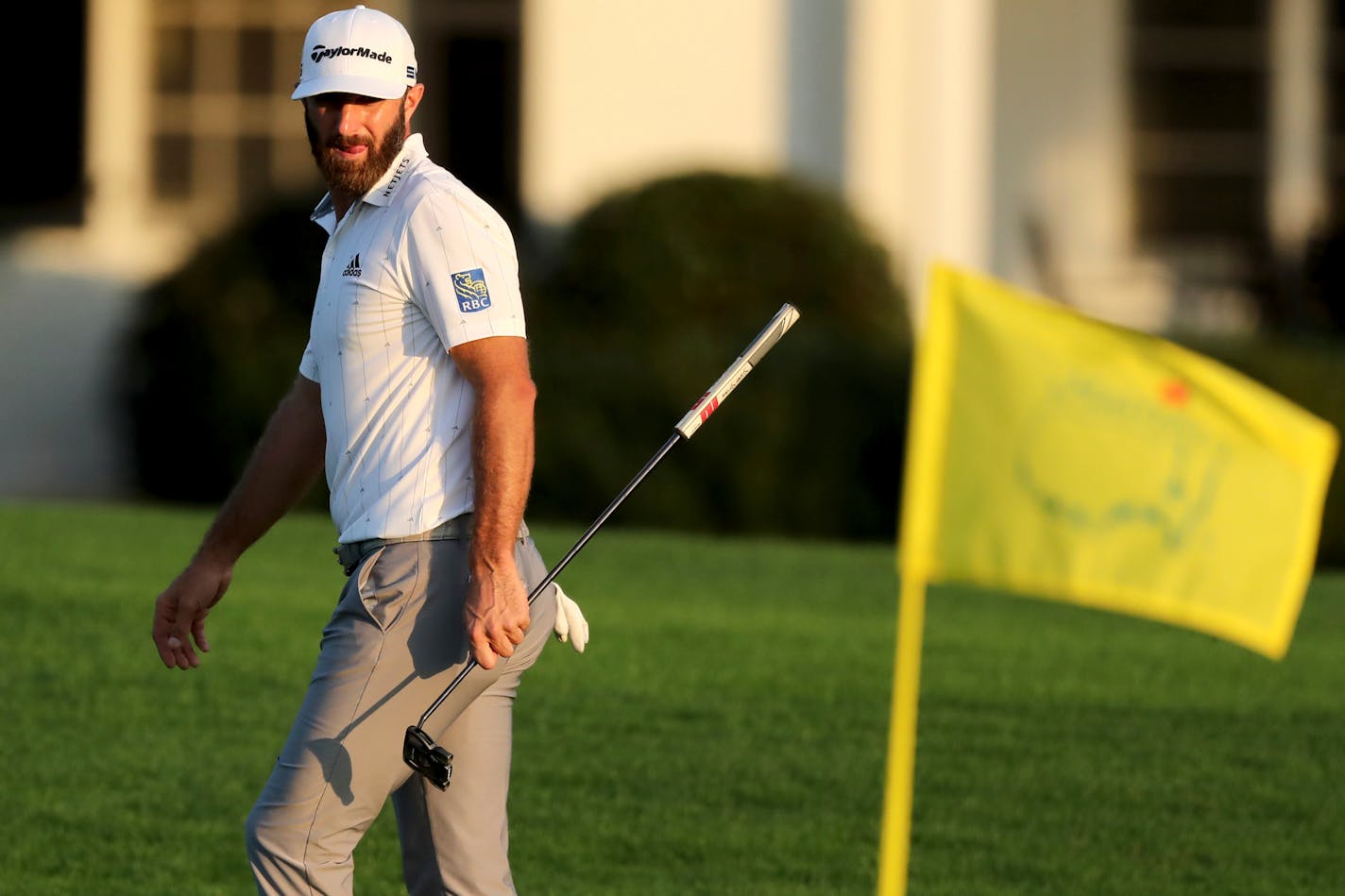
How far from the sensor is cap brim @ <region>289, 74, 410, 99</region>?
388 centimetres

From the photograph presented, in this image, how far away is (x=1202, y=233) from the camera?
49.3ft

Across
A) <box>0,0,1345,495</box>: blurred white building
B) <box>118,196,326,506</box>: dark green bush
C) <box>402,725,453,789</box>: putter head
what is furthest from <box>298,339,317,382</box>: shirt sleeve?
<box>0,0,1345,495</box>: blurred white building

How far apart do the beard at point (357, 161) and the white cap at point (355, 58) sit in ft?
0.26

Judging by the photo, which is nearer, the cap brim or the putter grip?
the cap brim

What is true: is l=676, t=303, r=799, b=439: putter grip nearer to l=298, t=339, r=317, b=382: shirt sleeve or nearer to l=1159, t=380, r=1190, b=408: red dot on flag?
l=298, t=339, r=317, b=382: shirt sleeve

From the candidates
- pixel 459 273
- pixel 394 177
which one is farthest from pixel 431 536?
pixel 394 177

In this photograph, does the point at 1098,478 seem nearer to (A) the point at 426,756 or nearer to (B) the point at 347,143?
(A) the point at 426,756

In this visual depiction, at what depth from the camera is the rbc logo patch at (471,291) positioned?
377 cm

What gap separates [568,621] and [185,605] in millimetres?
755

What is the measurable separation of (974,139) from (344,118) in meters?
9.24

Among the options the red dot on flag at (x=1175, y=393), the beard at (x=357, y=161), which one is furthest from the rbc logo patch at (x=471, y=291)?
the red dot on flag at (x=1175, y=393)

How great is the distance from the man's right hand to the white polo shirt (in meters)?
0.48

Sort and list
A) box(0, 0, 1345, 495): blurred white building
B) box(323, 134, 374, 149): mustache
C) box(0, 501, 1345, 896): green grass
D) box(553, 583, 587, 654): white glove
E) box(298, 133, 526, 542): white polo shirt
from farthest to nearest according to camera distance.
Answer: box(0, 0, 1345, 495): blurred white building, box(0, 501, 1345, 896): green grass, box(553, 583, 587, 654): white glove, box(323, 134, 374, 149): mustache, box(298, 133, 526, 542): white polo shirt

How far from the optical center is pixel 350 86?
388 cm
